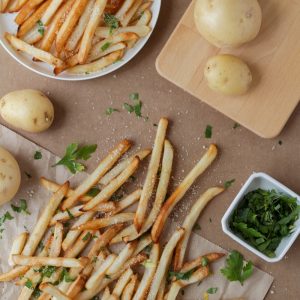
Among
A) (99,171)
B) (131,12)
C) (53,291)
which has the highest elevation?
(131,12)

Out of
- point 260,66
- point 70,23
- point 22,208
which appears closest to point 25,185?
point 22,208

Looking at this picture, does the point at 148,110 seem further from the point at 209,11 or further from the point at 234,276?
the point at 234,276

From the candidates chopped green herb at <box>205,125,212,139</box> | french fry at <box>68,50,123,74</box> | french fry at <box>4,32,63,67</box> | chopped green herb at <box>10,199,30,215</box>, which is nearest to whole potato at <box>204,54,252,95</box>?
chopped green herb at <box>205,125,212,139</box>

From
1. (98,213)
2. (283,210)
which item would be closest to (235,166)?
(283,210)

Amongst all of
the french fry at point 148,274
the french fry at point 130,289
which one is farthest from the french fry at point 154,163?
the french fry at point 130,289

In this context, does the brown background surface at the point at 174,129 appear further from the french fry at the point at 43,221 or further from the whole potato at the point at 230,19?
the whole potato at the point at 230,19

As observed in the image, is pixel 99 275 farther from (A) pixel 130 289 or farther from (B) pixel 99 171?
(B) pixel 99 171
